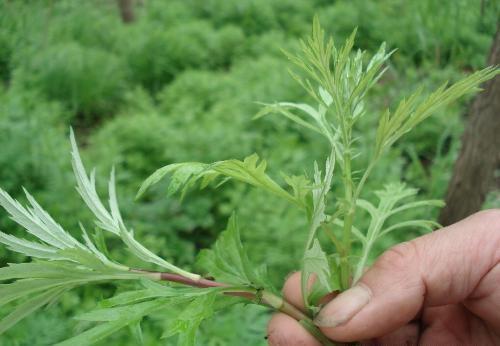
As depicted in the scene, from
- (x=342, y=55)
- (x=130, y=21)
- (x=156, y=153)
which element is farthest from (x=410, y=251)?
(x=130, y=21)

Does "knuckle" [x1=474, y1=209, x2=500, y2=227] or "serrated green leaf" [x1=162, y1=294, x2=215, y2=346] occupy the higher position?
"serrated green leaf" [x1=162, y1=294, x2=215, y2=346]

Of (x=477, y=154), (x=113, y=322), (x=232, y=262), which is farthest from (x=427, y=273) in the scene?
(x=477, y=154)

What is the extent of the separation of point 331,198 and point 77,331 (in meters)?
2.07

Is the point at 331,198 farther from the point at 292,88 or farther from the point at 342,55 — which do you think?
the point at 342,55

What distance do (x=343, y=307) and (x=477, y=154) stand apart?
55.5 inches

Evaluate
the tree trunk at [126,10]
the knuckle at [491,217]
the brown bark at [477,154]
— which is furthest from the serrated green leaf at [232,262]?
the tree trunk at [126,10]

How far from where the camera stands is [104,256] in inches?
40.4

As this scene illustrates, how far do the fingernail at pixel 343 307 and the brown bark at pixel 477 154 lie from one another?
1211mm

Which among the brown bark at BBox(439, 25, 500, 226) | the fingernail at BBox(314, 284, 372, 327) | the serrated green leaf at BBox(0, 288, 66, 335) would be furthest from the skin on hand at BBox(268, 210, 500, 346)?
the brown bark at BBox(439, 25, 500, 226)

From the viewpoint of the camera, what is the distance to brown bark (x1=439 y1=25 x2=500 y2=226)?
2035 millimetres

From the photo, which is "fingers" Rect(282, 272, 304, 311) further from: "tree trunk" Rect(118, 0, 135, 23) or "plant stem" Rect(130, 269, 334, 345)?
"tree trunk" Rect(118, 0, 135, 23)

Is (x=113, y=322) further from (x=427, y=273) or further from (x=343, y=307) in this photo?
(x=427, y=273)

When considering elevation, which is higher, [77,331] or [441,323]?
[77,331]

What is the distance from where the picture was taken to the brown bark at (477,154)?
2.04 metres
